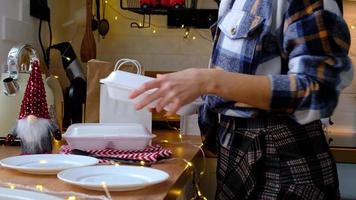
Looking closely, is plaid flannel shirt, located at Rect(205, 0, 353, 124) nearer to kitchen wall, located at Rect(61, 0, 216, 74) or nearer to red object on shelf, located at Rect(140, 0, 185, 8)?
red object on shelf, located at Rect(140, 0, 185, 8)

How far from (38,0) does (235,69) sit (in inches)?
47.2

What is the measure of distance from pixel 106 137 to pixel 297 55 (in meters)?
0.52

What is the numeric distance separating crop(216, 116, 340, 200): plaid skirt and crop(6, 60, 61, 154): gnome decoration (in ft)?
1.47

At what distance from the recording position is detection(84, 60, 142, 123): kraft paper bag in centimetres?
148

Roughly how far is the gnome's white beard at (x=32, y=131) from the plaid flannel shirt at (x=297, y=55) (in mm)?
450

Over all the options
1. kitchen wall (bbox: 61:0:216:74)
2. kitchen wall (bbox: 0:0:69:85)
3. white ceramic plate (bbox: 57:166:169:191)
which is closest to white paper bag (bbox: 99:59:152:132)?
kitchen wall (bbox: 0:0:69:85)

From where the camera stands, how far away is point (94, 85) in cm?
148

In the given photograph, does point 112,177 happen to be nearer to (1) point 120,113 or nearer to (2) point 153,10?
(1) point 120,113

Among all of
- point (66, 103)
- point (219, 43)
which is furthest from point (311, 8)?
point (66, 103)

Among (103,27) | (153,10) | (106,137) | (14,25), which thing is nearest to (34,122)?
(106,137)

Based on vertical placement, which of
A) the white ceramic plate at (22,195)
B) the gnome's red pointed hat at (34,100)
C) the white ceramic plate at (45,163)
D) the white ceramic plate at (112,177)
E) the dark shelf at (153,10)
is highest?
the dark shelf at (153,10)

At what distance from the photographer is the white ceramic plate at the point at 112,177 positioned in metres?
0.71

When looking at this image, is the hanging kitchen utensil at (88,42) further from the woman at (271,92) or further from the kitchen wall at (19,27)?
the woman at (271,92)

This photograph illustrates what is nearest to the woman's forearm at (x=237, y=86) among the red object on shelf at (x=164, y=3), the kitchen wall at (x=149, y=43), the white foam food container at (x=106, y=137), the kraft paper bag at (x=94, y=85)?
the white foam food container at (x=106, y=137)
